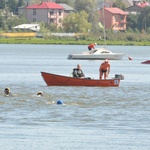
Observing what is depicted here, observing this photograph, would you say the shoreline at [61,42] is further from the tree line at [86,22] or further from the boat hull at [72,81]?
the boat hull at [72,81]

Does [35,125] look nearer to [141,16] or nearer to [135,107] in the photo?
[135,107]

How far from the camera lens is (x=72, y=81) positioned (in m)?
47.7

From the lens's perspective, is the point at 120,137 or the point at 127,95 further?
the point at 127,95

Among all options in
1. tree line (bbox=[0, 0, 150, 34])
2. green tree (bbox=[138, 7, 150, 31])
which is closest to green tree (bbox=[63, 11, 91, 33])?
tree line (bbox=[0, 0, 150, 34])

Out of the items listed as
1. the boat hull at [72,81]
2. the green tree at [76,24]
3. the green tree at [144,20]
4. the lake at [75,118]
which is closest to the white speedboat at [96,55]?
the lake at [75,118]

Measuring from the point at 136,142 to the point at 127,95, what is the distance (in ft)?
59.8

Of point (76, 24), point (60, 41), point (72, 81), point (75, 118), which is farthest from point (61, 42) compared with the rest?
point (75, 118)

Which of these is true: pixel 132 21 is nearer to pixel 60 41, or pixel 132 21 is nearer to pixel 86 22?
pixel 86 22

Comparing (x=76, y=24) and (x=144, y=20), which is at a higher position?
(x=144, y=20)

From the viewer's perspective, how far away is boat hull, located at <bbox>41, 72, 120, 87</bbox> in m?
47.6

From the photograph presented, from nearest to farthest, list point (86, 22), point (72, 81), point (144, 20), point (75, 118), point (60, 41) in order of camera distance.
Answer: point (75, 118) < point (72, 81) < point (60, 41) < point (86, 22) < point (144, 20)

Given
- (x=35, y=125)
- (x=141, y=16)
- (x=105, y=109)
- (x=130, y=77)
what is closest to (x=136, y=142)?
(x=35, y=125)

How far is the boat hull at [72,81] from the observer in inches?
1873

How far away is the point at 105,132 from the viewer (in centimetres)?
2930
